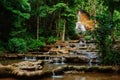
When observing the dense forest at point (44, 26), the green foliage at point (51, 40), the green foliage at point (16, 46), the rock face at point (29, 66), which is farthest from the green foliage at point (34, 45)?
the rock face at point (29, 66)

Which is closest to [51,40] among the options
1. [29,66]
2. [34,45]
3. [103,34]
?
[34,45]

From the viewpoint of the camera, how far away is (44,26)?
2819 cm

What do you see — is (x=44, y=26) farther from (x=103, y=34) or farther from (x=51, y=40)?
(x=103, y=34)

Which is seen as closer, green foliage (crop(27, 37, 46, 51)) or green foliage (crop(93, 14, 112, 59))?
green foliage (crop(93, 14, 112, 59))

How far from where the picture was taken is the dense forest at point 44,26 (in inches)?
627

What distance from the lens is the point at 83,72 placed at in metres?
14.1

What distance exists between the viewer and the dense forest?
15.9m

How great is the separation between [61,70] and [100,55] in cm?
397

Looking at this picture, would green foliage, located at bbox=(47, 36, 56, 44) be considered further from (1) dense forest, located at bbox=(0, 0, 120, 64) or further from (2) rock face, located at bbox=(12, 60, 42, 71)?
(2) rock face, located at bbox=(12, 60, 42, 71)

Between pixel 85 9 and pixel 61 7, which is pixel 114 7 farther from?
pixel 85 9

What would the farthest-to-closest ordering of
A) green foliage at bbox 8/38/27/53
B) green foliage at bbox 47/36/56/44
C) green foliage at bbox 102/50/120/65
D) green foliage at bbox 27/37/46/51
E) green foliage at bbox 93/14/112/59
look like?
1. green foliage at bbox 47/36/56/44
2. green foliage at bbox 27/37/46/51
3. green foliage at bbox 8/38/27/53
4. green foliage at bbox 93/14/112/59
5. green foliage at bbox 102/50/120/65

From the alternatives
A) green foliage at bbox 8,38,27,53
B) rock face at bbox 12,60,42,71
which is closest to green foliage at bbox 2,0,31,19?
green foliage at bbox 8,38,27,53

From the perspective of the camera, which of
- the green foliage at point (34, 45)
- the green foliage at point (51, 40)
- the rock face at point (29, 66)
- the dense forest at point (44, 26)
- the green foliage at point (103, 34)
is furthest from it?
the green foliage at point (51, 40)

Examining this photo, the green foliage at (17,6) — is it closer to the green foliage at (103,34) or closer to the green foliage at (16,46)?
the green foliage at (16,46)
